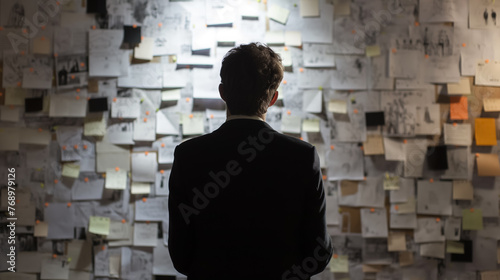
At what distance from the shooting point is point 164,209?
2152 millimetres

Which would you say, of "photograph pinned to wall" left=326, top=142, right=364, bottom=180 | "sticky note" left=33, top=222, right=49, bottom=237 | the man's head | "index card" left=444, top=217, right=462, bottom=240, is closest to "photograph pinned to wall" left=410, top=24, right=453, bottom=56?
"photograph pinned to wall" left=326, top=142, right=364, bottom=180

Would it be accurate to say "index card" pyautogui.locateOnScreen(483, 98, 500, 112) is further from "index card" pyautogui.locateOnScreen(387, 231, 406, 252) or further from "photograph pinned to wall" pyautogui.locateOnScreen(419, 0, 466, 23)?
"index card" pyautogui.locateOnScreen(387, 231, 406, 252)

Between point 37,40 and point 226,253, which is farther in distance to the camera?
point 37,40

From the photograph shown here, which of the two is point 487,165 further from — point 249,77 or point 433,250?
point 249,77

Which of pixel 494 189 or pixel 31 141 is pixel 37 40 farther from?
pixel 494 189

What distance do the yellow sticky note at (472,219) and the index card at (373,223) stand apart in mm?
394

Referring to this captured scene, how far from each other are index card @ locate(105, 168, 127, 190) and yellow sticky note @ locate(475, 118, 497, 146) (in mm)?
1740

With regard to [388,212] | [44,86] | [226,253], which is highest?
[44,86]

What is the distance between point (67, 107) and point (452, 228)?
196 centimetres

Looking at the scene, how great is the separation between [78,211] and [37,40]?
2.78ft

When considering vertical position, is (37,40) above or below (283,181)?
above

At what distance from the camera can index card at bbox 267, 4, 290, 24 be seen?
7.05 feet

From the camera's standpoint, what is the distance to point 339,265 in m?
2.14


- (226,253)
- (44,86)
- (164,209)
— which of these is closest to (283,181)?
(226,253)
